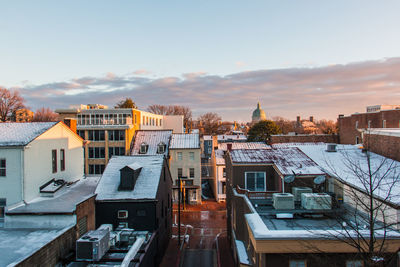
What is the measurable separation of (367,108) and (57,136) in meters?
52.6

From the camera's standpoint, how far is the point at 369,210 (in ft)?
31.3

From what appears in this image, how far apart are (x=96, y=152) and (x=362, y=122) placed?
128ft

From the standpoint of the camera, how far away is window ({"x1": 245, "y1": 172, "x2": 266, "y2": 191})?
66.9ft

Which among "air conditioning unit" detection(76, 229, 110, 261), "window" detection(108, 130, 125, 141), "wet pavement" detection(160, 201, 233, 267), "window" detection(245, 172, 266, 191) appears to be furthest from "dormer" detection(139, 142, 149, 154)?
"air conditioning unit" detection(76, 229, 110, 261)

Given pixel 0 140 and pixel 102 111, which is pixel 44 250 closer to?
pixel 0 140

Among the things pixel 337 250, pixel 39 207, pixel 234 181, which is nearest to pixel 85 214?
pixel 39 207

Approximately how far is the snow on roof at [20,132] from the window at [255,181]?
15.1 m

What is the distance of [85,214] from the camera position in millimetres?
17406

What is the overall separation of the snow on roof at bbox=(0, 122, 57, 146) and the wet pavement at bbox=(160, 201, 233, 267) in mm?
13184

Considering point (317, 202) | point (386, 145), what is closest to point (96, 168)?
point (317, 202)

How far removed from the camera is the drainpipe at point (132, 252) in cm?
1364

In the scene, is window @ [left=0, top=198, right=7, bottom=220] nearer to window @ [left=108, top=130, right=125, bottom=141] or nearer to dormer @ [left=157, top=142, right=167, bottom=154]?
window @ [left=108, top=130, right=125, bottom=141]

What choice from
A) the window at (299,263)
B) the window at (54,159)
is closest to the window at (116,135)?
the window at (54,159)

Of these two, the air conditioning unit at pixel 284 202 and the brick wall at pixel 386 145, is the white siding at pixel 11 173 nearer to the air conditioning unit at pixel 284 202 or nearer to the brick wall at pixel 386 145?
the air conditioning unit at pixel 284 202
